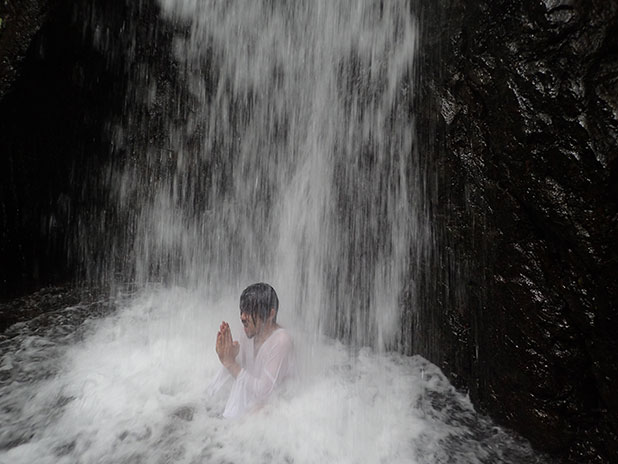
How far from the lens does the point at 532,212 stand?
347 centimetres

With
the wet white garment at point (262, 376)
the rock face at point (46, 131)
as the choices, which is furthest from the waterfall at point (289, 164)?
the wet white garment at point (262, 376)

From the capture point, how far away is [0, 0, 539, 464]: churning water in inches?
156

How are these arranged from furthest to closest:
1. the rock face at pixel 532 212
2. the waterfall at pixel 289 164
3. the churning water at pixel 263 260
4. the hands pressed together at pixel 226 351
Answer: the waterfall at pixel 289 164
the hands pressed together at pixel 226 351
the churning water at pixel 263 260
the rock face at pixel 532 212

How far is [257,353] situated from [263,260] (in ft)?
9.83

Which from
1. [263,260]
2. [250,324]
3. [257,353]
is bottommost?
[257,353]

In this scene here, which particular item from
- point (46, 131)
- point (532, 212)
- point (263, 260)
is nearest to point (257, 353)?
point (263, 260)

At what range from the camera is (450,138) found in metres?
4.35

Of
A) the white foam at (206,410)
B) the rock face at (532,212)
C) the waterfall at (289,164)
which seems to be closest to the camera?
the rock face at (532,212)

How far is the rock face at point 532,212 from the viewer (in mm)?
2961

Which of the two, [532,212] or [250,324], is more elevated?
[532,212]

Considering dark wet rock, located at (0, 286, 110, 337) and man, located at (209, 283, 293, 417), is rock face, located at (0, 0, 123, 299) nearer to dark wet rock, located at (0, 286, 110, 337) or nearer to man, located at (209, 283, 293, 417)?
dark wet rock, located at (0, 286, 110, 337)

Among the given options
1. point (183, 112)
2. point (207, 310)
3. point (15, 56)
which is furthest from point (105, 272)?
point (15, 56)

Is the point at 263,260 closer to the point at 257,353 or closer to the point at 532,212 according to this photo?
the point at 257,353

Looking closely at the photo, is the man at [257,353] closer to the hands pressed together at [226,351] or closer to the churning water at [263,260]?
the hands pressed together at [226,351]
